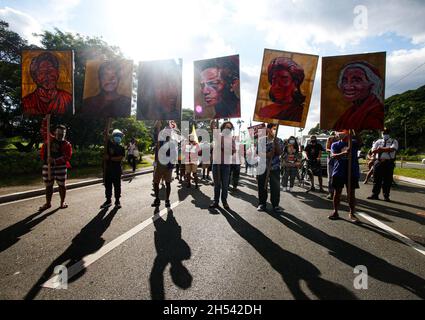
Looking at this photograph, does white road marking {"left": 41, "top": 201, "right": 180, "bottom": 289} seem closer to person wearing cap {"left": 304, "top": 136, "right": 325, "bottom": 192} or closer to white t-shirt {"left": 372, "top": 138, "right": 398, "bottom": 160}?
person wearing cap {"left": 304, "top": 136, "right": 325, "bottom": 192}

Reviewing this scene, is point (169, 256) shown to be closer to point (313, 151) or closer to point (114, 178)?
point (114, 178)

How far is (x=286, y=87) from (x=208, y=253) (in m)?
4.87

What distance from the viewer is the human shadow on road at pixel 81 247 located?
9.21 feet

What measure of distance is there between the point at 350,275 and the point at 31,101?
8031mm

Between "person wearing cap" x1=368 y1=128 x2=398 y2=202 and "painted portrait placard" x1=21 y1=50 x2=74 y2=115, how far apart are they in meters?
9.01

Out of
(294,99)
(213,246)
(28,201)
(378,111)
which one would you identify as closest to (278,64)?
(294,99)

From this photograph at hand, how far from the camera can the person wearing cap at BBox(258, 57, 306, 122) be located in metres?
6.73

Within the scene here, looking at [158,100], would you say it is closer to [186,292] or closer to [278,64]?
[278,64]

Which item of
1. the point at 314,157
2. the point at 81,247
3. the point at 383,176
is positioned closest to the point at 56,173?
the point at 81,247

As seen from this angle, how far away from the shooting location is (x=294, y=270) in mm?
3100

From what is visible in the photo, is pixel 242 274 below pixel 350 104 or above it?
below

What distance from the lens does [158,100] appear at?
741 centimetres

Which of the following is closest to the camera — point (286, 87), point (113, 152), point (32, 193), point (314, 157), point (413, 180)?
point (113, 152)

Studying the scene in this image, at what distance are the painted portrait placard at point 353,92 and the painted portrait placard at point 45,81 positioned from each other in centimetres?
650
